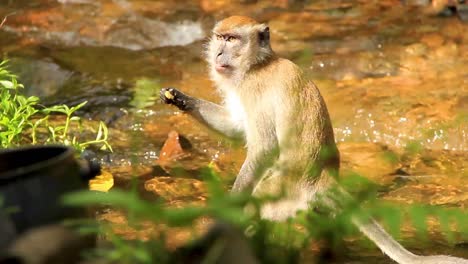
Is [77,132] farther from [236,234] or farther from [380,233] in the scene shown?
[236,234]

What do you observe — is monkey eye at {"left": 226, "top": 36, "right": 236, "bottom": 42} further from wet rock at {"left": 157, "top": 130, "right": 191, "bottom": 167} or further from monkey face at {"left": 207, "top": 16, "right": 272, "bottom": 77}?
wet rock at {"left": 157, "top": 130, "right": 191, "bottom": 167}

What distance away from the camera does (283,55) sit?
10.7m

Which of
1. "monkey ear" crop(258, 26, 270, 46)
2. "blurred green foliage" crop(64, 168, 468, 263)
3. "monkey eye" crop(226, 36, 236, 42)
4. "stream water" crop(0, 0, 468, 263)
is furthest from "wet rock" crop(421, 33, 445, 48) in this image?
"blurred green foliage" crop(64, 168, 468, 263)

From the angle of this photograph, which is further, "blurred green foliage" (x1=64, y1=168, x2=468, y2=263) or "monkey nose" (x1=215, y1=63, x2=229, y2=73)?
"monkey nose" (x1=215, y1=63, x2=229, y2=73)

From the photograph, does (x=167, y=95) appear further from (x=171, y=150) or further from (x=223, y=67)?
(x=171, y=150)

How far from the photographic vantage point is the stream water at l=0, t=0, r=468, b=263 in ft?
27.4

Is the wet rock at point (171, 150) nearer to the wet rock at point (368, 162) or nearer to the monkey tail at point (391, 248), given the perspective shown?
the wet rock at point (368, 162)

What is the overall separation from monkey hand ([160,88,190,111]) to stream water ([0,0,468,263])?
27 centimetres

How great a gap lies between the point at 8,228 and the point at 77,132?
590cm

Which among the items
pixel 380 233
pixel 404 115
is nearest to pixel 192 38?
pixel 404 115

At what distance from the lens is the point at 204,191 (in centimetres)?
721

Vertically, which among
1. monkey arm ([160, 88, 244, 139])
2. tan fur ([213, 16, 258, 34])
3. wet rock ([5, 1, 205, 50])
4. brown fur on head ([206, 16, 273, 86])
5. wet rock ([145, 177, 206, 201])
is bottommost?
wet rock ([145, 177, 206, 201])

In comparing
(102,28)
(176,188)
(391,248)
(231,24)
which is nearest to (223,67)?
(231,24)

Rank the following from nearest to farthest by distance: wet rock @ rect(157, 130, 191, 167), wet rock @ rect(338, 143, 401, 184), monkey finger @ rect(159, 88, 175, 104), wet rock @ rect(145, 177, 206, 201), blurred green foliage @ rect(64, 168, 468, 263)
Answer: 1. blurred green foliage @ rect(64, 168, 468, 263)
2. monkey finger @ rect(159, 88, 175, 104)
3. wet rock @ rect(145, 177, 206, 201)
4. wet rock @ rect(338, 143, 401, 184)
5. wet rock @ rect(157, 130, 191, 167)
